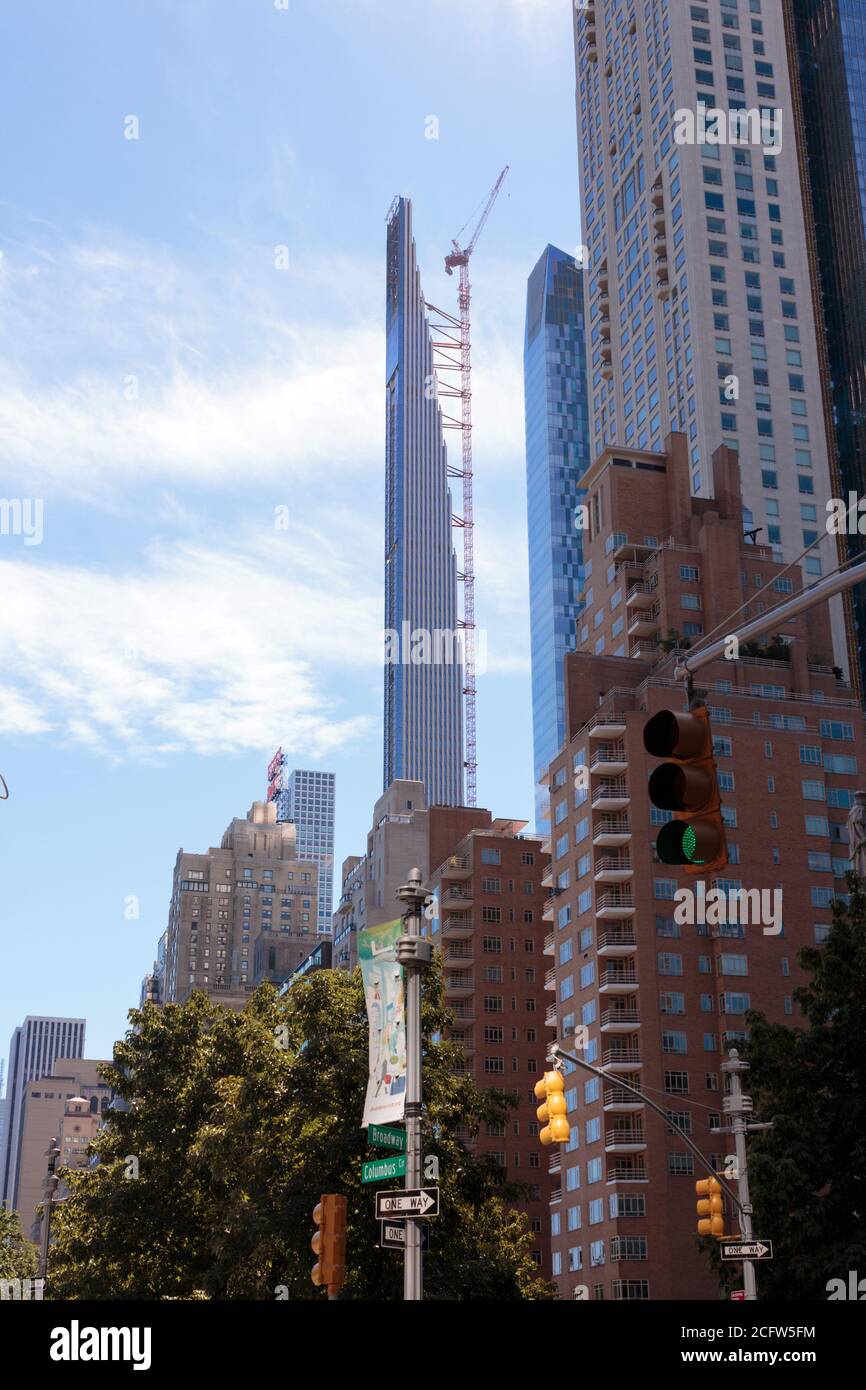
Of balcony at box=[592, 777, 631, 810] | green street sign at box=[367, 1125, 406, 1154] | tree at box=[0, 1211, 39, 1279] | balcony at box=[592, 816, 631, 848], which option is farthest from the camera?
balcony at box=[592, 777, 631, 810]

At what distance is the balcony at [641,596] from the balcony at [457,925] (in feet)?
94.5

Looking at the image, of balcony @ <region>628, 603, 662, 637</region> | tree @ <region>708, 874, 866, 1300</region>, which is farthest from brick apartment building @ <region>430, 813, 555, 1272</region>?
tree @ <region>708, 874, 866, 1300</region>

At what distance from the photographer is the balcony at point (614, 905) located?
10212 centimetres

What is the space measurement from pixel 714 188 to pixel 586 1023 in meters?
89.3

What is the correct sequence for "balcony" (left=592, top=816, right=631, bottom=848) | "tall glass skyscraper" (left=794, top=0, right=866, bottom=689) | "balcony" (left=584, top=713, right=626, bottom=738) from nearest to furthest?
"balcony" (left=592, top=816, right=631, bottom=848) < "balcony" (left=584, top=713, right=626, bottom=738) < "tall glass skyscraper" (left=794, top=0, right=866, bottom=689)

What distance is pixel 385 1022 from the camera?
898 inches

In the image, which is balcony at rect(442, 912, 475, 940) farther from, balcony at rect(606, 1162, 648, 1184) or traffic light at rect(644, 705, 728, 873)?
→ traffic light at rect(644, 705, 728, 873)

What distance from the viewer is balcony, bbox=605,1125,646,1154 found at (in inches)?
3745

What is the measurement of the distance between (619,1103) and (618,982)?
7.70 meters

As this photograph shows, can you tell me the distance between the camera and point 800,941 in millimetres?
103125

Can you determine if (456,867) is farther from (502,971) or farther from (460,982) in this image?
(460,982)

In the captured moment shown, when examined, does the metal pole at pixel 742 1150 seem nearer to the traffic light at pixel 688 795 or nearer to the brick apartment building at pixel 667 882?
the traffic light at pixel 688 795

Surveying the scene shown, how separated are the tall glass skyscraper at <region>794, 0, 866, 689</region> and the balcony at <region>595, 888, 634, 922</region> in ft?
217
